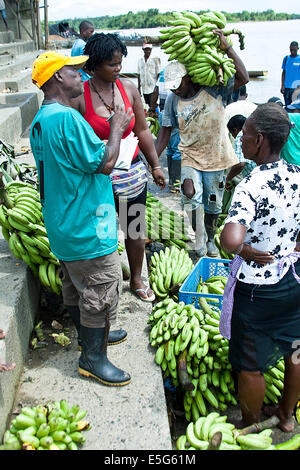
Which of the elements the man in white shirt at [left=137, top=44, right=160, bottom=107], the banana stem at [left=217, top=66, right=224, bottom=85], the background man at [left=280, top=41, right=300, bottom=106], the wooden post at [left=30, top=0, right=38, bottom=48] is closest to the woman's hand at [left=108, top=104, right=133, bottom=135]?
the banana stem at [left=217, top=66, right=224, bottom=85]

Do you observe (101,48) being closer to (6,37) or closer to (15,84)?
(15,84)

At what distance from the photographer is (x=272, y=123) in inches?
86.4

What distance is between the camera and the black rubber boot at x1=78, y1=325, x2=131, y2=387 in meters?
2.73

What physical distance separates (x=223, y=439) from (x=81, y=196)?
151 centimetres

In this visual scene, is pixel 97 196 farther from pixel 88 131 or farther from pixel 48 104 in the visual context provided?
pixel 48 104

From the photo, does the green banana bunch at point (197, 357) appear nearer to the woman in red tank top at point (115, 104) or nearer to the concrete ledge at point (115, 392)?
the concrete ledge at point (115, 392)

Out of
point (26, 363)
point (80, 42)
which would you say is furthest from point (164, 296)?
point (80, 42)

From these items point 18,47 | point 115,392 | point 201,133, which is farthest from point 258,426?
point 18,47

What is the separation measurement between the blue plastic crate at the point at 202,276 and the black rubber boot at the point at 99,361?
0.84m

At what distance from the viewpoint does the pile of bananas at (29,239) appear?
3332mm

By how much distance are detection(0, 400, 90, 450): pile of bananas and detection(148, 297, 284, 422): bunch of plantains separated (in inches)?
31.1

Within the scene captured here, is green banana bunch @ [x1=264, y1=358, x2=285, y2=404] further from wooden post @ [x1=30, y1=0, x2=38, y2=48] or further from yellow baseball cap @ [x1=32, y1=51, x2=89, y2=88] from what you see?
wooden post @ [x1=30, y1=0, x2=38, y2=48]

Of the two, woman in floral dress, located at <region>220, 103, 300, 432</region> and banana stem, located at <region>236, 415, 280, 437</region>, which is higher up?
woman in floral dress, located at <region>220, 103, 300, 432</region>

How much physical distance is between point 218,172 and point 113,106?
5.80ft
